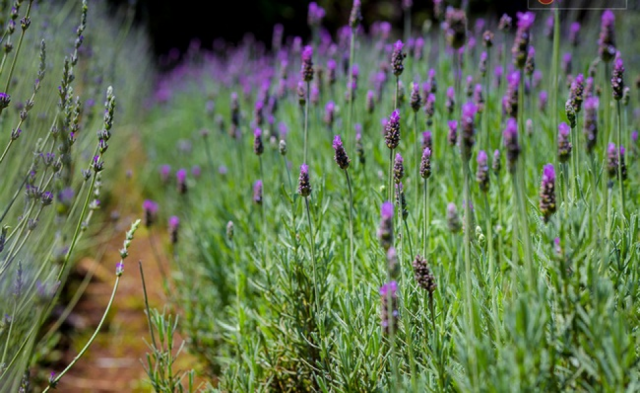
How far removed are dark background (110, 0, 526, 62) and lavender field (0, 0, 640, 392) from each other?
5654mm

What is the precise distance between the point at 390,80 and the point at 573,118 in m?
1.79

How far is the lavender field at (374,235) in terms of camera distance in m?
1.07

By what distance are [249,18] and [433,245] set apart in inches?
335

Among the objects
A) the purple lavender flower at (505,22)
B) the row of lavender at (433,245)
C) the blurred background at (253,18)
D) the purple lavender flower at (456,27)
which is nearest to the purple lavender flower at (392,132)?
the row of lavender at (433,245)

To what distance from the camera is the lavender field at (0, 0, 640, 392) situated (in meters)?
1.07

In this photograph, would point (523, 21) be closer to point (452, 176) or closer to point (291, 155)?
point (452, 176)

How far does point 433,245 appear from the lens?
1.95 m

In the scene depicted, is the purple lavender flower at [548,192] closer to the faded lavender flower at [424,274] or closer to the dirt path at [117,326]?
the faded lavender flower at [424,274]

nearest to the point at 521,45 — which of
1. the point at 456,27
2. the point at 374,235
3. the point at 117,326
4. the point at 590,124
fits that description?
the point at 456,27

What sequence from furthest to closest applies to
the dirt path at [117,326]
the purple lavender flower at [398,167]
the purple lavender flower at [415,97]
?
the dirt path at [117,326], the purple lavender flower at [415,97], the purple lavender flower at [398,167]

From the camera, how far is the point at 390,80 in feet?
9.98

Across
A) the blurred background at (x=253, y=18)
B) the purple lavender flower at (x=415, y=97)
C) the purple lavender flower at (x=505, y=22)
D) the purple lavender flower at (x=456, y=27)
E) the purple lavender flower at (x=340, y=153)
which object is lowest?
the purple lavender flower at (x=340, y=153)

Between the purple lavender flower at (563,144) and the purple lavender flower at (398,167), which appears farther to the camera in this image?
the purple lavender flower at (398,167)

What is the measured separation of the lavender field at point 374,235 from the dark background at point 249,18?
5.65m
